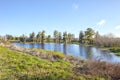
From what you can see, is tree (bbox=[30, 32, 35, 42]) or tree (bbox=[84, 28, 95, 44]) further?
tree (bbox=[30, 32, 35, 42])

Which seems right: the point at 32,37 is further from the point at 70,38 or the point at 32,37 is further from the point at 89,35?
the point at 89,35

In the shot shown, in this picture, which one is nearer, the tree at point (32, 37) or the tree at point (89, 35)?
the tree at point (89, 35)

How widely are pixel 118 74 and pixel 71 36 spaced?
380 ft

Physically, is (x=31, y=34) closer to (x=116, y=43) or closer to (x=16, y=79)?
(x=116, y=43)

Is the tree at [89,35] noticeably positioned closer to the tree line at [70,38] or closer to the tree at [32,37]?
the tree line at [70,38]

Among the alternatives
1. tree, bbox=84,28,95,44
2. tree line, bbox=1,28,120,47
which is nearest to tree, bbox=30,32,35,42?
tree line, bbox=1,28,120,47

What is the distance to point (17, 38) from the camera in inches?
5044

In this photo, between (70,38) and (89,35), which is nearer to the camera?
(89,35)

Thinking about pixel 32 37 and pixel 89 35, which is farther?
pixel 32 37

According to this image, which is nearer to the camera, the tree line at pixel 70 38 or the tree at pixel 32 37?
the tree line at pixel 70 38

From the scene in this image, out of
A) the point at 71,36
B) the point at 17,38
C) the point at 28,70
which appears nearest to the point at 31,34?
the point at 17,38

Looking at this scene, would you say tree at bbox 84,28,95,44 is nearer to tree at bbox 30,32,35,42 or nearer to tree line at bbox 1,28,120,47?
tree line at bbox 1,28,120,47

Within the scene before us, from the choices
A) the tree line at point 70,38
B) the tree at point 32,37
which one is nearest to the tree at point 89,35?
the tree line at point 70,38

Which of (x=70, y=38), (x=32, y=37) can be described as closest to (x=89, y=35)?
(x=70, y=38)
